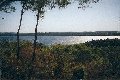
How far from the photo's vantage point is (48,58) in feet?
86.0

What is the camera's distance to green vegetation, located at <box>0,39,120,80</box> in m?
23.8

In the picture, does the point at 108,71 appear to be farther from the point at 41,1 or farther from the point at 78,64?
the point at 41,1

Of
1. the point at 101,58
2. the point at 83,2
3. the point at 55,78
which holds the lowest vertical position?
the point at 55,78

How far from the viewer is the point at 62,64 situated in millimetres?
25047

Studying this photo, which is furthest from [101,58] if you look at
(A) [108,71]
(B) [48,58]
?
(B) [48,58]

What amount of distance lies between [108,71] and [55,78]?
5206 mm

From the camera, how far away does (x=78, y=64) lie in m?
25.7

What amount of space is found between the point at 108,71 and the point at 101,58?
181 cm

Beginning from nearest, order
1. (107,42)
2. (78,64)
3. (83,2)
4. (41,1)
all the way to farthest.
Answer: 1. (83,2)
2. (41,1)
3. (78,64)
4. (107,42)

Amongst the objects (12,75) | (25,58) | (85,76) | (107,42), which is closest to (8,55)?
(25,58)

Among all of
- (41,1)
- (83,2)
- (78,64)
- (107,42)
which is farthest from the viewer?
(107,42)

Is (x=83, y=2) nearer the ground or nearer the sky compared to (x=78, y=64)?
nearer the sky

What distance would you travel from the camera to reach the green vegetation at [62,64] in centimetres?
2380

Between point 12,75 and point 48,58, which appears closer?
point 12,75
